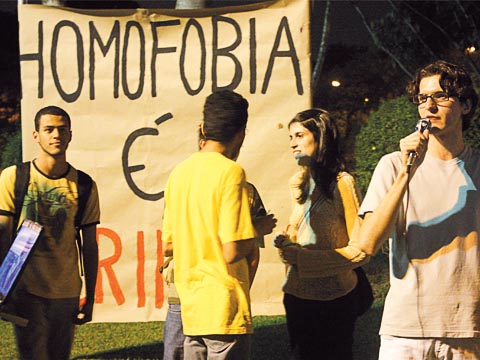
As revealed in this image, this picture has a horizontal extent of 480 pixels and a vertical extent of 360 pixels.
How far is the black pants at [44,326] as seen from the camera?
17.2 feet

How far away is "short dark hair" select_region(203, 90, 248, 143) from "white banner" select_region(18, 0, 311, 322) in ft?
7.65

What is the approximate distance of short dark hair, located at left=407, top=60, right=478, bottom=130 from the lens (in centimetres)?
353

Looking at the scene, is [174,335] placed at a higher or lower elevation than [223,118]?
lower

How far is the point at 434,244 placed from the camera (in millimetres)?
3463

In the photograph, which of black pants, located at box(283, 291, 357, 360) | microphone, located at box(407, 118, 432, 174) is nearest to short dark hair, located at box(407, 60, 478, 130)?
microphone, located at box(407, 118, 432, 174)

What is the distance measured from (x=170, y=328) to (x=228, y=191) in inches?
47.6

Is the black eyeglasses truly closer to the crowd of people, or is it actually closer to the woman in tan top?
the crowd of people

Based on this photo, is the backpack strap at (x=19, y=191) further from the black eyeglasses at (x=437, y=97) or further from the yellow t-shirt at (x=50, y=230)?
the black eyeglasses at (x=437, y=97)

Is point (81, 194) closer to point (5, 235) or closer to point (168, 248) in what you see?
point (5, 235)

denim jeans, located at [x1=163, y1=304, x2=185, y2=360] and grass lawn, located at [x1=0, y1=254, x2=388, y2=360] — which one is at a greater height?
denim jeans, located at [x1=163, y1=304, x2=185, y2=360]

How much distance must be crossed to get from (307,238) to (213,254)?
786mm

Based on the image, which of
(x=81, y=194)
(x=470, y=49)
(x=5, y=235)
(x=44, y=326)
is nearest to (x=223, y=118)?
(x=81, y=194)

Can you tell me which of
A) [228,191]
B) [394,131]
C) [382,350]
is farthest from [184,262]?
[394,131]

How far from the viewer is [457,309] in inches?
136
